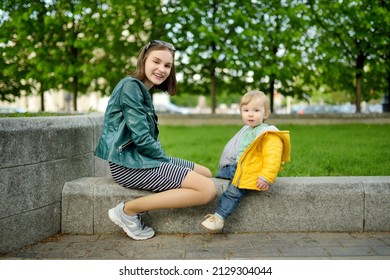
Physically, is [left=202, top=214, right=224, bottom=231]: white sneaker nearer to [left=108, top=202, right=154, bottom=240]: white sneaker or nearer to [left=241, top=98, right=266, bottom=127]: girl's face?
[left=108, top=202, right=154, bottom=240]: white sneaker

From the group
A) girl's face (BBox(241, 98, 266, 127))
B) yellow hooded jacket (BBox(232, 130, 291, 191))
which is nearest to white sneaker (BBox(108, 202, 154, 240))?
yellow hooded jacket (BBox(232, 130, 291, 191))

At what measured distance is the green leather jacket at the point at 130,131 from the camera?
12.7ft

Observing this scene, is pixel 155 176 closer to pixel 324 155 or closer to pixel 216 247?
pixel 216 247

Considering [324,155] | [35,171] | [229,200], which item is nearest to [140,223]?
[229,200]

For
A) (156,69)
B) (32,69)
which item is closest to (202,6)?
(32,69)

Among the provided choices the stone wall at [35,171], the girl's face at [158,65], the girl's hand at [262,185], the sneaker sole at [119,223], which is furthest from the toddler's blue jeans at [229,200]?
the stone wall at [35,171]

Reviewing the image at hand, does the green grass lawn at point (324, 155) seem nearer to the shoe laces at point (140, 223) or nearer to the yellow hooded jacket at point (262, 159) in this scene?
the yellow hooded jacket at point (262, 159)

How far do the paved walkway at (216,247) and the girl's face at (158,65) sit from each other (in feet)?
4.71

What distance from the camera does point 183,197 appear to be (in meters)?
3.95

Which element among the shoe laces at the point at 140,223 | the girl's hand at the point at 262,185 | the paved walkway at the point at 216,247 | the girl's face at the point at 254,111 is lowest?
the paved walkway at the point at 216,247

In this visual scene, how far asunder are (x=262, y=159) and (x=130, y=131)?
1.16m

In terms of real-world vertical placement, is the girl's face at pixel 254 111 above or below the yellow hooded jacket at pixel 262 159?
above

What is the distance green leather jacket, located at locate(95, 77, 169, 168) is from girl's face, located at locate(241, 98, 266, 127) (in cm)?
82

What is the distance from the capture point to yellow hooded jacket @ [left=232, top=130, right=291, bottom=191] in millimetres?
3932
